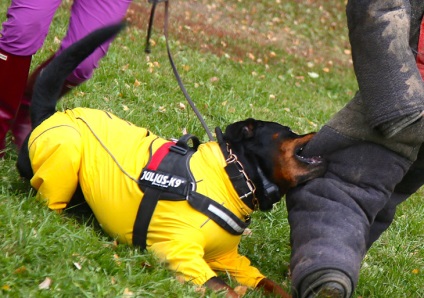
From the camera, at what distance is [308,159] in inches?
157

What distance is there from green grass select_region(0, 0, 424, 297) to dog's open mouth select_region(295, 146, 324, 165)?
0.78 metres

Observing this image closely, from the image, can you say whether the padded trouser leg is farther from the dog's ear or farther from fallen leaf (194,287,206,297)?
fallen leaf (194,287,206,297)

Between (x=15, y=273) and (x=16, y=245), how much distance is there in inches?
9.5

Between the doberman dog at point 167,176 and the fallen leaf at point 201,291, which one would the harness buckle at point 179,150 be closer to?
the doberman dog at point 167,176

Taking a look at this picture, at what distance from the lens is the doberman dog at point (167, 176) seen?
382 centimetres

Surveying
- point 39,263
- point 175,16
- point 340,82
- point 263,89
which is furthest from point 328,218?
point 175,16

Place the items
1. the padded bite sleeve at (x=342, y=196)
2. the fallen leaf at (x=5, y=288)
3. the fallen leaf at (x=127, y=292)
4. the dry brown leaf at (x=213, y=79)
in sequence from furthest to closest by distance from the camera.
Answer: the dry brown leaf at (x=213, y=79) → the padded bite sleeve at (x=342, y=196) → the fallen leaf at (x=127, y=292) → the fallen leaf at (x=5, y=288)

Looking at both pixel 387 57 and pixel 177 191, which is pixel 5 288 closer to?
pixel 177 191

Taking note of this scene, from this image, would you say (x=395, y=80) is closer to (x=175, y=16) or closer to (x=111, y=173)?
(x=111, y=173)

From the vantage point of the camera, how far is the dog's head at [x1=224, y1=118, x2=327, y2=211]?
12.9 ft

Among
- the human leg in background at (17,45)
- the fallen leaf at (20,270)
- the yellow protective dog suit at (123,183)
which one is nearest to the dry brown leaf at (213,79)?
the human leg in background at (17,45)

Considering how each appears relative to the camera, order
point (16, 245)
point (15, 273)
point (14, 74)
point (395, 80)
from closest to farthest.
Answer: point (15, 273), point (16, 245), point (395, 80), point (14, 74)

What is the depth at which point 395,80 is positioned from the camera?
11.9 feet

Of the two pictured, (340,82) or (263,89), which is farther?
(340,82)
